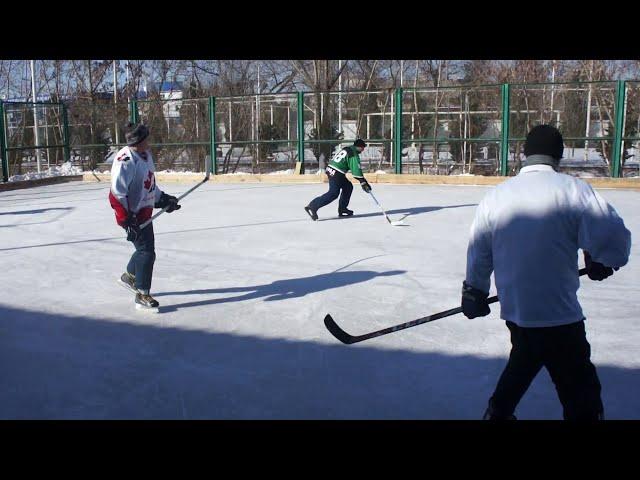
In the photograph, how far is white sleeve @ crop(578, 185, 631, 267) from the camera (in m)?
2.53

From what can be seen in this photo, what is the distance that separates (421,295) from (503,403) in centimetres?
286

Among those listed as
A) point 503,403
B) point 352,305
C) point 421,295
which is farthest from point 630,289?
point 503,403

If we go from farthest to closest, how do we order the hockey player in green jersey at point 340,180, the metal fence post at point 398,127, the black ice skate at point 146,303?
the metal fence post at point 398,127, the hockey player in green jersey at point 340,180, the black ice skate at point 146,303

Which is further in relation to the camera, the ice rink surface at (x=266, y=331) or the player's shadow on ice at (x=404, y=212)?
the player's shadow on ice at (x=404, y=212)

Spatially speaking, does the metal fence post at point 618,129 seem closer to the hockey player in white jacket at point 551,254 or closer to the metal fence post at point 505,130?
the metal fence post at point 505,130

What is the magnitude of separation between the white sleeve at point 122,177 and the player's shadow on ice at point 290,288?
1.00 metres

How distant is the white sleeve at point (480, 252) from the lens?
2.79 m

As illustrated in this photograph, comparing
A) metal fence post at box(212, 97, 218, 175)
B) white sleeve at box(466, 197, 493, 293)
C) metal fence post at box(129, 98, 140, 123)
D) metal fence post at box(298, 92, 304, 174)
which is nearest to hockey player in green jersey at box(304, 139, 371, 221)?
white sleeve at box(466, 197, 493, 293)

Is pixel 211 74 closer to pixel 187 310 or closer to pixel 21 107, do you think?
pixel 21 107

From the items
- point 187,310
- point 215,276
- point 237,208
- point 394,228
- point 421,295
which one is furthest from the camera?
point 237,208

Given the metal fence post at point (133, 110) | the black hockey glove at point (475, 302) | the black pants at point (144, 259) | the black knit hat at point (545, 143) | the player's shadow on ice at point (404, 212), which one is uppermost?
the metal fence post at point (133, 110)

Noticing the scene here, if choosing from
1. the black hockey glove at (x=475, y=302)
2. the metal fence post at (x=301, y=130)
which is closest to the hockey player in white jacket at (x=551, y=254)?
the black hockey glove at (x=475, y=302)

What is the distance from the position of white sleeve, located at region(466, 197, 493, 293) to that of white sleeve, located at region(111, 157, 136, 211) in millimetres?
3143
